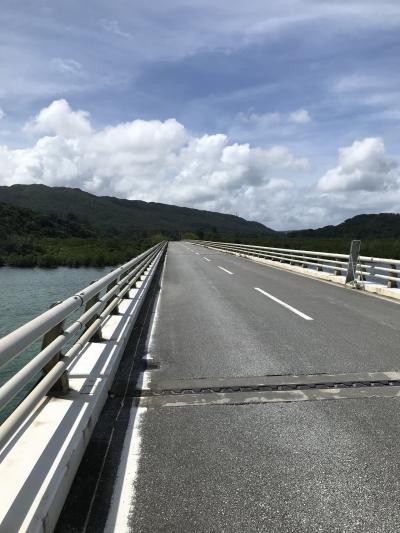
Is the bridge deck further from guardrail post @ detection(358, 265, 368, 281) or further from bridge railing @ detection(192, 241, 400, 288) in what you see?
guardrail post @ detection(358, 265, 368, 281)

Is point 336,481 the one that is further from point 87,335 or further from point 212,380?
point 87,335

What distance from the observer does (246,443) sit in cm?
341

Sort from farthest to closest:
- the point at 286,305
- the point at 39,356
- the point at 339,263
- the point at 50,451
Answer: the point at 339,263 → the point at 286,305 → the point at 39,356 → the point at 50,451

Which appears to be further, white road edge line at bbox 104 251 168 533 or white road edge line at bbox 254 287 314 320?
white road edge line at bbox 254 287 314 320

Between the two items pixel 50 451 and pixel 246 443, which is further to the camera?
pixel 246 443

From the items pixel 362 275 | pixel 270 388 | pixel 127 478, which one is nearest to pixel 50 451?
pixel 127 478

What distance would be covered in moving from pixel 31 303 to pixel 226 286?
7420 mm

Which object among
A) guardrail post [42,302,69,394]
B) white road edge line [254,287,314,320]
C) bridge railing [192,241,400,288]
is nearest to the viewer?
guardrail post [42,302,69,394]

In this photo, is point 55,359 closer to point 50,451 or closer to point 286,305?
point 50,451

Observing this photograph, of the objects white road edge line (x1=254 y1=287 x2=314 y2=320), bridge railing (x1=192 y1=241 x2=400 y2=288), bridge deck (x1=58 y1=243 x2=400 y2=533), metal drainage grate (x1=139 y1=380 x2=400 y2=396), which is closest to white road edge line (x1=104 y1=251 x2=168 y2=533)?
bridge deck (x1=58 y1=243 x2=400 y2=533)

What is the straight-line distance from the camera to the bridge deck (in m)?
2.55

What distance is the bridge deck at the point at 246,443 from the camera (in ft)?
8.36

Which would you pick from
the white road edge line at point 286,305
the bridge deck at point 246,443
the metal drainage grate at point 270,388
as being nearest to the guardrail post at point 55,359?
the bridge deck at point 246,443

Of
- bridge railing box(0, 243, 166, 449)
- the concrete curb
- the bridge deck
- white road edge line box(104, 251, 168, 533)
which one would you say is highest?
bridge railing box(0, 243, 166, 449)
